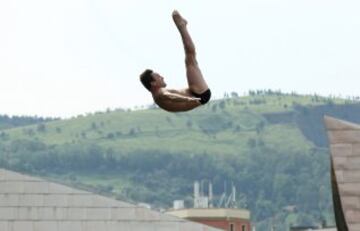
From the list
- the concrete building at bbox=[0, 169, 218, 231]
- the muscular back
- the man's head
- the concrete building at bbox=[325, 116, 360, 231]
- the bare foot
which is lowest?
the muscular back

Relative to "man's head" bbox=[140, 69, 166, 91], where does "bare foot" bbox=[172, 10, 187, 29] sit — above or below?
above

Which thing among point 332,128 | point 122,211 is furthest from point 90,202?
point 332,128

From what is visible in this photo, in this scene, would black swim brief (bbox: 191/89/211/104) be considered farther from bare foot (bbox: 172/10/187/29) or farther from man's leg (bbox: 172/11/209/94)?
bare foot (bbox: 172/10/187/29)

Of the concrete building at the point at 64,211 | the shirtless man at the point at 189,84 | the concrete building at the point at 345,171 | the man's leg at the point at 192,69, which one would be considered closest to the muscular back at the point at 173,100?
the shirtless man at the point at 189,84

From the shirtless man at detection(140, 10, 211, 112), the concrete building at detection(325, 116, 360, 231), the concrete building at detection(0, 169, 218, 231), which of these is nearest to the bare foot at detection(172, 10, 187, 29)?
the shirtless man at detection(140, 10, 211, 112)

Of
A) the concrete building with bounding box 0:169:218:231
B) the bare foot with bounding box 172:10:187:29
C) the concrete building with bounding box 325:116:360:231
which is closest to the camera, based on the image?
the bare foot with bounding box 172:10:187:29

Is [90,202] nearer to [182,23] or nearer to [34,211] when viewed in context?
[34,211]

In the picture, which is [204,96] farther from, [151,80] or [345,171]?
[345,171]

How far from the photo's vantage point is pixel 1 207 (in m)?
111

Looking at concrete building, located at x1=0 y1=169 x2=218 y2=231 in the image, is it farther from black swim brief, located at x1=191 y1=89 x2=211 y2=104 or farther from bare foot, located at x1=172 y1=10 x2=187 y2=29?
bare foot, located at x1=172 y1=10 x2=187 y2=29

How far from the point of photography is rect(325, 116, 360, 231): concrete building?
82.0m

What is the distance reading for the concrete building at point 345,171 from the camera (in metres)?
82.0

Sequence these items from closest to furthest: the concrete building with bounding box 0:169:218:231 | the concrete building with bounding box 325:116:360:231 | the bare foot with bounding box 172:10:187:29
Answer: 1. the bare foot with bounding box 172:10:187:29
2. the concrete building with bounding box 325:116:360:231
3. the concrete building with bounding box 0:169:218:231

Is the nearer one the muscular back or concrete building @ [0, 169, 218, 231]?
the muscular back
